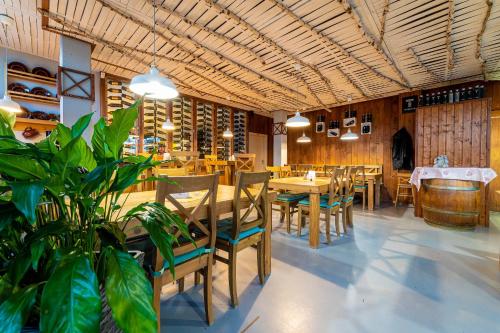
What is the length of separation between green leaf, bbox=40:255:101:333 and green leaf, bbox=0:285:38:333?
109 millimetres

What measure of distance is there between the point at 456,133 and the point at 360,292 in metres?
4.34

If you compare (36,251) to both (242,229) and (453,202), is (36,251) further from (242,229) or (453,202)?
(453,202)

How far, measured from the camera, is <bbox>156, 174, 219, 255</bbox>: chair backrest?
1385 millimetres

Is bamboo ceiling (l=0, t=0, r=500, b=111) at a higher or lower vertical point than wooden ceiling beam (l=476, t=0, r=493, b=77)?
higher

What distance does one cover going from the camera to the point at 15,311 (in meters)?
0.63

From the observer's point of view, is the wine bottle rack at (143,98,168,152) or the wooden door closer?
the wine bottle rack at (143,98,168,152)

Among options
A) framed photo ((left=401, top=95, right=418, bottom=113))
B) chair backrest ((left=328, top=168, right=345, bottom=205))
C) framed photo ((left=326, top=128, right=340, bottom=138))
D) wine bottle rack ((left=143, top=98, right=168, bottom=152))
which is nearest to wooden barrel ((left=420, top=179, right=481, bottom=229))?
chair backrest ((left=328, top=168, right=345, bottom=205))

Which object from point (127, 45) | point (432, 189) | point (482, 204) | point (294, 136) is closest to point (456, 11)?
point (432, 189)

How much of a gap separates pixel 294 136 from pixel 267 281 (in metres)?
7.61

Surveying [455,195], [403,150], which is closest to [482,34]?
[455,195]

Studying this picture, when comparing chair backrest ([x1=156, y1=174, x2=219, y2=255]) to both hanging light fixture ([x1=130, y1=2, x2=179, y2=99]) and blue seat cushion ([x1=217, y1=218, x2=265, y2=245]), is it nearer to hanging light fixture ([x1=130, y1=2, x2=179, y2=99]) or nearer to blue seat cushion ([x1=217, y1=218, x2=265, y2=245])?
blue seat cushion ([x1=217, y1=218, x2=265, y2=245])

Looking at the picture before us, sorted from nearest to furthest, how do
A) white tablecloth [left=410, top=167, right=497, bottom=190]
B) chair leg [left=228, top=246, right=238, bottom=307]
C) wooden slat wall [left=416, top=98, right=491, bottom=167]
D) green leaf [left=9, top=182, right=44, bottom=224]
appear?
green leaf [left=9, top=182, right=44, bottom=224] < chair leg [left=228, top=246, right=238, bottom=307] < white tablecloth [left=410, top=167, right=497, bottom=190] < wooden slat wall [left=416, top=98, right=491, bottom=167]

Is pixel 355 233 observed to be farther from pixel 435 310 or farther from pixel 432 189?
pixel 435 310

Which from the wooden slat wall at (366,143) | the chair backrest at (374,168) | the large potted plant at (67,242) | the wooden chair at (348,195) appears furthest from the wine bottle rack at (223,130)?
the large potted plant at (67,242)
